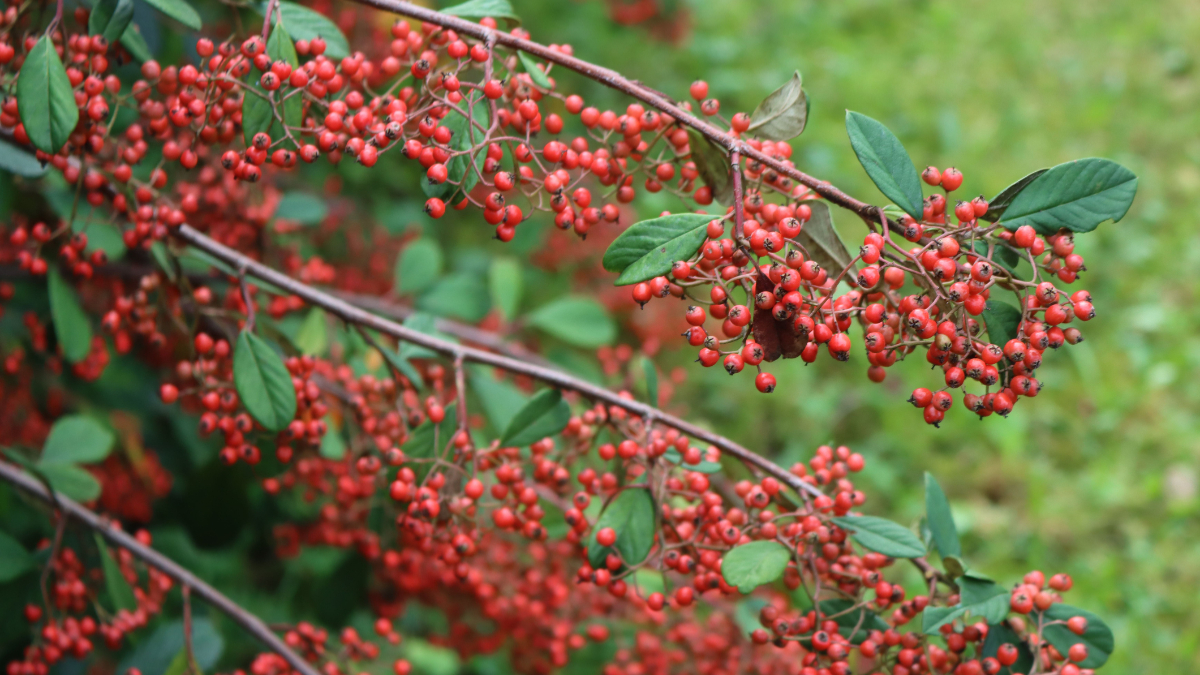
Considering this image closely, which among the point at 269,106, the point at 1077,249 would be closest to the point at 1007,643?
the point at 269,106

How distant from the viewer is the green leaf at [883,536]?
1.32m

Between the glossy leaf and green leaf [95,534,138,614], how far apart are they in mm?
772

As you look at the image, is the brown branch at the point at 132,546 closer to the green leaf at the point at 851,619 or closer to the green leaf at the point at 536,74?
the green leaf at the point at 851,619

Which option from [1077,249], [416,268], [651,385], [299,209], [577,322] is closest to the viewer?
[651,385]

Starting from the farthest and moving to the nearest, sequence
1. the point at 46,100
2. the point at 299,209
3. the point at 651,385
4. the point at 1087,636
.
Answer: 1. the point at 299,209
2. the point at 651,385
3. the point at 1087,636
4. the point at 46,100

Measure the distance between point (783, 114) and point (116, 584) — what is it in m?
1.60

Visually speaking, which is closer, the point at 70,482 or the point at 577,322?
the point at 70,482

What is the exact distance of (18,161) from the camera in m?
1.53

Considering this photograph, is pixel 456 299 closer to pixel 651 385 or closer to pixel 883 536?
pixel 651 385

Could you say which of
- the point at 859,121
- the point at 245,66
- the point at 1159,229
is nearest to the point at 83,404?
the point at 245,66

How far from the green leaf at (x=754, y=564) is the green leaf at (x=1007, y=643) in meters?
0.35

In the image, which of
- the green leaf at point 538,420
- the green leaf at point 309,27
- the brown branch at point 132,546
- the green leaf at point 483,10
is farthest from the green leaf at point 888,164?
the brown branch at point 132,546

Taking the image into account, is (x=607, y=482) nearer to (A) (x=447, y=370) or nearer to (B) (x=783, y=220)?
(B) (x=783, y=220)

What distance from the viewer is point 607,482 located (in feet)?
5.38
